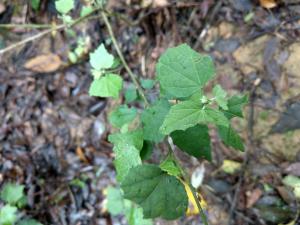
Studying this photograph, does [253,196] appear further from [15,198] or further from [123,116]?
[15,198]

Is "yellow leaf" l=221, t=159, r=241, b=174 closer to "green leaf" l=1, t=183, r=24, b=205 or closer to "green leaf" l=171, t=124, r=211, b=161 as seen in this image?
"green leaf" l=171, t=124, r=211, b=161

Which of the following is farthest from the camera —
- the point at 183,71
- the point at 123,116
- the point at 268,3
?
the point at 268,3

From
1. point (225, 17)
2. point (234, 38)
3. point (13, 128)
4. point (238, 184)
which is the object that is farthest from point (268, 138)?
point (13, 128)

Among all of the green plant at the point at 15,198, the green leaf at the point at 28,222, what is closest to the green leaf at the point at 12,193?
the green plant at the point at 15,198

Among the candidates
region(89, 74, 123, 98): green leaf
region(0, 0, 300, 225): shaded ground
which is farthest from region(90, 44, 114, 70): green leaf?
region(0, 0, 300, 225): shaded ground

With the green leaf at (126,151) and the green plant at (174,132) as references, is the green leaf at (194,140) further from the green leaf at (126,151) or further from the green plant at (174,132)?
the green leaf at (126,151)

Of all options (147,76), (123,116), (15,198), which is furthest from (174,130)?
(15,198)
